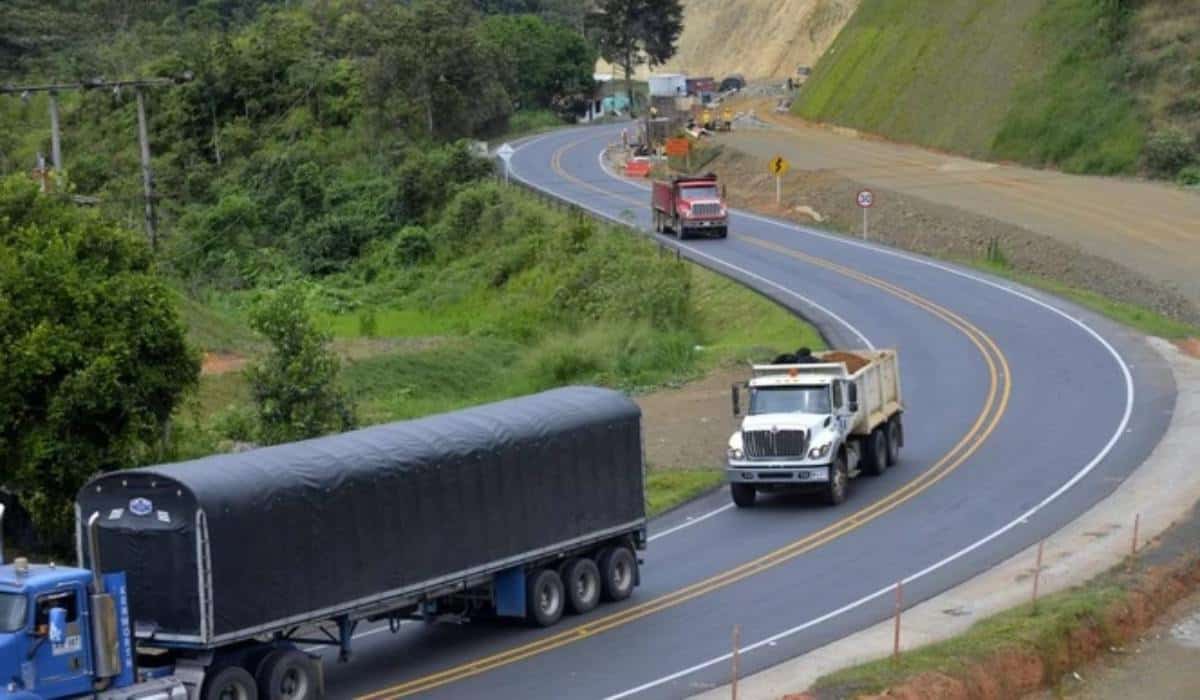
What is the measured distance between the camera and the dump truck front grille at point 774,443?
3409cm

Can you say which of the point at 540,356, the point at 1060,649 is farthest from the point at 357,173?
the point at 1060,649

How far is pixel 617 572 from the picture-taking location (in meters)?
27.9

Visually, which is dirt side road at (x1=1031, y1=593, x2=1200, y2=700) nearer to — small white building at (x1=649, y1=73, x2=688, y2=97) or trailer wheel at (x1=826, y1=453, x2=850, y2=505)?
trailer wheel at (x1=826, y1=453, x2=850, y2=505)

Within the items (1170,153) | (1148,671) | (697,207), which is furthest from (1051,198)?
(1148,671)

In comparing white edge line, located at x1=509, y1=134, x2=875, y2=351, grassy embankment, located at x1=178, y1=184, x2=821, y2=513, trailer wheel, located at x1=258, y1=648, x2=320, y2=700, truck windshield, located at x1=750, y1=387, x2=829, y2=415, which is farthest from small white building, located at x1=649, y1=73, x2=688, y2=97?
trailer wheel, located at x1=258, y1=648, x2=320, y2=700

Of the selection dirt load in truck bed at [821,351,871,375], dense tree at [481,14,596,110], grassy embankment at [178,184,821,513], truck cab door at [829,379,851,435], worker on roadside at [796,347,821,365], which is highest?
dense tree at [481,14,596,110]

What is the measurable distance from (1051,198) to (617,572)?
169 feet

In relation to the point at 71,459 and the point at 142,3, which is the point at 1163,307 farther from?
the point at 142,3

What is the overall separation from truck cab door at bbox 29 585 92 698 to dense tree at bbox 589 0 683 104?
430 ft

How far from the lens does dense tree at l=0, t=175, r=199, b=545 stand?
28.8 metres

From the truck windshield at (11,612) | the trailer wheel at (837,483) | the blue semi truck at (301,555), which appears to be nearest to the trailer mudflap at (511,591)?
the blue semi truck at (301,555)

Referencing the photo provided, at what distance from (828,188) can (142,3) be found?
64.2 m

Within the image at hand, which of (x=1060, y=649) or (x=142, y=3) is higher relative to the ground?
(x=142, y=3)

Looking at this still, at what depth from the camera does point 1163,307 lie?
56562mm
